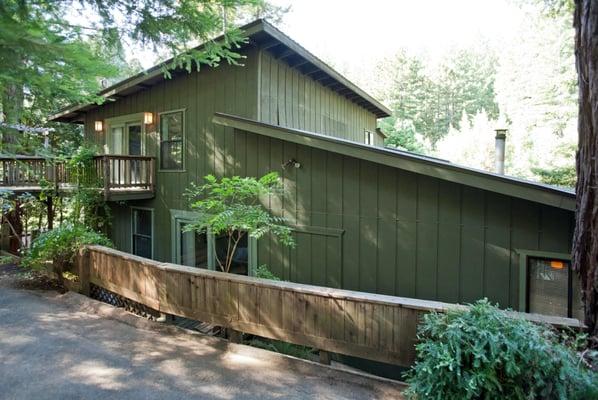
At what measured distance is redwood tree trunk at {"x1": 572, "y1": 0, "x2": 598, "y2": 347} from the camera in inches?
112

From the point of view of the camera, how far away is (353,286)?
5.99 meters

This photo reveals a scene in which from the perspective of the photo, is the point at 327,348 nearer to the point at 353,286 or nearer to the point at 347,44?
the point at 353,286

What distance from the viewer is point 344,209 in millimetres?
6129

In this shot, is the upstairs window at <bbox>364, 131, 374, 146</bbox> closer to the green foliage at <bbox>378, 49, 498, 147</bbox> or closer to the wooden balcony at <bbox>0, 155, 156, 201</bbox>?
the wooden balcony at <bbox>0, 155, 156, 201</bbox>

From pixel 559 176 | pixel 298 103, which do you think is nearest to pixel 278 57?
pixel 298 103

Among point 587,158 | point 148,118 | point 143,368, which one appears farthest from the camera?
point 148,118

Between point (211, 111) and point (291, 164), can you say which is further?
point (211, 111)

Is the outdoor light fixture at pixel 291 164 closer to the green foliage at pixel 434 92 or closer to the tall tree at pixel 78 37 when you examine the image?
the tall tree at pixel 78 37

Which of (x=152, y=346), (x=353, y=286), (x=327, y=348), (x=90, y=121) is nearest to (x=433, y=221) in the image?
(x=353, y=286)

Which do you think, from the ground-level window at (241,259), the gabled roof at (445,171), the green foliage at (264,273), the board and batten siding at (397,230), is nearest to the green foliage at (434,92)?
the ground-level window at (241,259)

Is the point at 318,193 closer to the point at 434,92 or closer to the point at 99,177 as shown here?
the point at 99,177

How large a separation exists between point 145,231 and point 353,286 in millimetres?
5953

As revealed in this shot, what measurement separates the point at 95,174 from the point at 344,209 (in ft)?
19.1

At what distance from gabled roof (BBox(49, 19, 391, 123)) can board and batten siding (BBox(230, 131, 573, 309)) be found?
6.47 ft
